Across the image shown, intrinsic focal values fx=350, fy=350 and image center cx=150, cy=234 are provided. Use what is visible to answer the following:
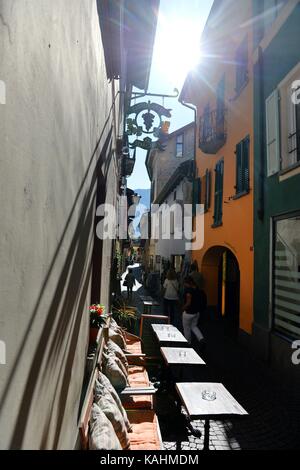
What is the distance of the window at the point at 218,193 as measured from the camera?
11.8m

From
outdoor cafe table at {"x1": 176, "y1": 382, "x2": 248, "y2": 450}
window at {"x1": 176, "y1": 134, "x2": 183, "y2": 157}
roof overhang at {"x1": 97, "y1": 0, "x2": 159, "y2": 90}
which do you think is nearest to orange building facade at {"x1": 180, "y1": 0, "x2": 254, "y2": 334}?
roof overhang at {"x1": 97, "y1": 0, "x2": 159, "y2": 90}

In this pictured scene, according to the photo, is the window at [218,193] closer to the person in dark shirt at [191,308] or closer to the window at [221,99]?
the window at [221,99]

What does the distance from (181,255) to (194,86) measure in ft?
→ 25.9

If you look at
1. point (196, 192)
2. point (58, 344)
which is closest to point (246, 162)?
point (196, 192)

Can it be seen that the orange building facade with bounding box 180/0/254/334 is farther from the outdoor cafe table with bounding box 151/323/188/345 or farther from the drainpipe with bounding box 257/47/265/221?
the outdoor cafe table with bounding box 151/323/188/345

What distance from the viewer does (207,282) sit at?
13.8m

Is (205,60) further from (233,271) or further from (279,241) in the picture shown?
(279,241)

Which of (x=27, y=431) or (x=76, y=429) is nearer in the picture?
(x=27, y=431)

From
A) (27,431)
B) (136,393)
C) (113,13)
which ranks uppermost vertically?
(113,13)

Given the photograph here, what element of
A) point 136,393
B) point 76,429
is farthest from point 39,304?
point 136,393

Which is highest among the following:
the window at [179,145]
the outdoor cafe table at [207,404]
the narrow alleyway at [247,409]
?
the window at [179,145]

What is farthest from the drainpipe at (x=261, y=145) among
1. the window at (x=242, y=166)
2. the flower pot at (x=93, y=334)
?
the flower pot at (x=93, y=334)

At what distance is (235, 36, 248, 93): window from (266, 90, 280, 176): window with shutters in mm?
2369

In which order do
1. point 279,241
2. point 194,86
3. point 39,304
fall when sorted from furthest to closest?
point 194,86, point 279,241, point 39,304
